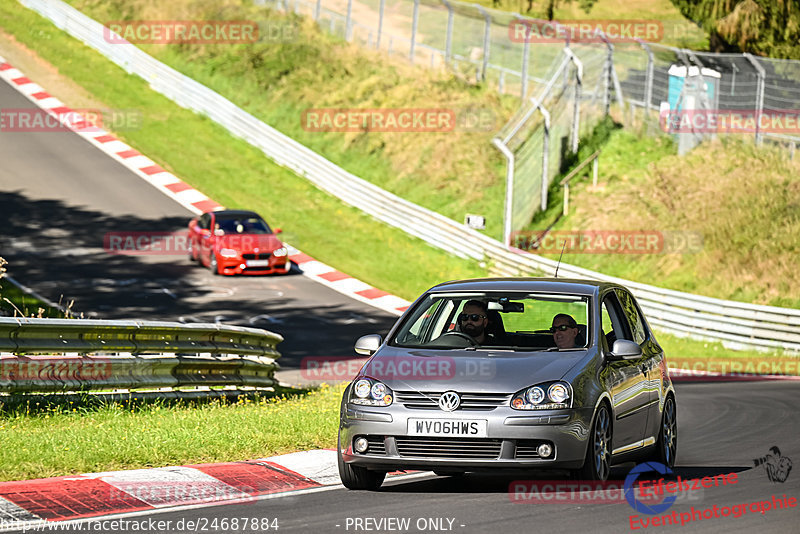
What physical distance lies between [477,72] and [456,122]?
10.8 feet

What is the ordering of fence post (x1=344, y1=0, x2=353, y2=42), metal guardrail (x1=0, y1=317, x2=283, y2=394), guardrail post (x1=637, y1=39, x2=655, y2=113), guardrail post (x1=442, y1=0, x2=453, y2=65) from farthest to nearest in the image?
fence post (x1=344, y1=0, x2=353, y2=42)
guardrail post (x1=442, y1=0, x2=453, y2=65)
guardrail post (x1=637, y1=39, x2=655, y2=113)
metal guardrail (x1=0, y1=317, x2=283, y2=394)

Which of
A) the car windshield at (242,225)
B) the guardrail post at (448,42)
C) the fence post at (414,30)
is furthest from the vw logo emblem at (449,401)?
the fence post at (414,30)

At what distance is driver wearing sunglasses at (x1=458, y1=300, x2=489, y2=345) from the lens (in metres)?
9.52

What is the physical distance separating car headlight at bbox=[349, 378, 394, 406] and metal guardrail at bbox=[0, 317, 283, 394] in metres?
3.86

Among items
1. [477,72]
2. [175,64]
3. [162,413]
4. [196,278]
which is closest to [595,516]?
[162,413]

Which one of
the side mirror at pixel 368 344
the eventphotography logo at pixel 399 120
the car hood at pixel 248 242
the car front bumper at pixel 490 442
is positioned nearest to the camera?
the car front bumper at pixel 490 442

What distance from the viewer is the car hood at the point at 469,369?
8352 millimetres

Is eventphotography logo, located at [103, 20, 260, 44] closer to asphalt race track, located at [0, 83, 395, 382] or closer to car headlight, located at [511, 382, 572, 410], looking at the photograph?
asphalt race track, located at [0, 83, 395, 382]

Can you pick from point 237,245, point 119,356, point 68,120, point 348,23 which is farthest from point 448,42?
point 119,356

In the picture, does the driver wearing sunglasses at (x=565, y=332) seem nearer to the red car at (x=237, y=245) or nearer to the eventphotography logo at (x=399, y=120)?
the red car at (x=237, y=245)

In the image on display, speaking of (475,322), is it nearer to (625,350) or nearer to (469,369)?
(469,369)

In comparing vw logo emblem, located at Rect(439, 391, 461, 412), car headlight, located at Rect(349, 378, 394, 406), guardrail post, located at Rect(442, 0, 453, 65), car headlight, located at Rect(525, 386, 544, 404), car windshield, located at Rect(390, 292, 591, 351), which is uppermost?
guardrail post, located at Rect(442, 0, 453, 65)

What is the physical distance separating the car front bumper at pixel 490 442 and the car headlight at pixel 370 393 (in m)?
0.08

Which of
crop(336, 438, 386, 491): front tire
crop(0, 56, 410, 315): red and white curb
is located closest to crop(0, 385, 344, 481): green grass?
crop(336, 438, 386, 491): front tire
